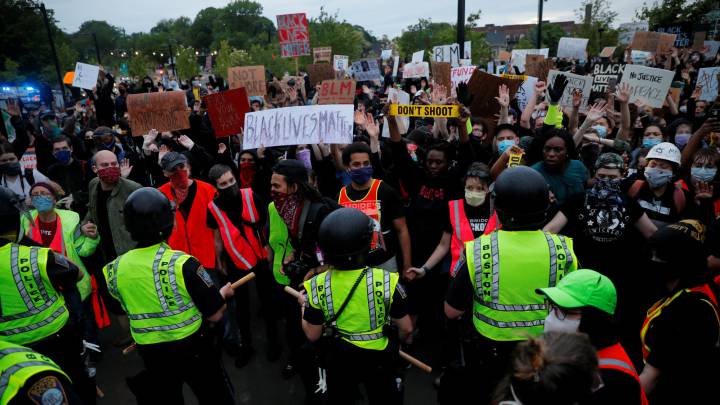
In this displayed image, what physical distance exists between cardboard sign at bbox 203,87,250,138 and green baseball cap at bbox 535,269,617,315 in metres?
4.90

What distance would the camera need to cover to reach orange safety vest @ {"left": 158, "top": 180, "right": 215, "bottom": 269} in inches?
181

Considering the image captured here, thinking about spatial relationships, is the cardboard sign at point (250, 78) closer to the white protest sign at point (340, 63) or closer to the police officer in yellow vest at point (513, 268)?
the white protest sign at point (340, 63)

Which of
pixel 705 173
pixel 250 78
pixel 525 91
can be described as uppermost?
pixel 250 78

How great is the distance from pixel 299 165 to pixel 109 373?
2884mm

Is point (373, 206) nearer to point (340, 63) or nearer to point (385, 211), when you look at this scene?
point (385, 211)

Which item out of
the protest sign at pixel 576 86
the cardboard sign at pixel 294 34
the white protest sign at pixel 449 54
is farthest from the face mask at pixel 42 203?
the cardboard sign at pixel 294 34

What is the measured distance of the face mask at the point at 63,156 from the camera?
608 cm

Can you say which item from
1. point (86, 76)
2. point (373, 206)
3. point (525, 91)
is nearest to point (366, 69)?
point (525, 91)

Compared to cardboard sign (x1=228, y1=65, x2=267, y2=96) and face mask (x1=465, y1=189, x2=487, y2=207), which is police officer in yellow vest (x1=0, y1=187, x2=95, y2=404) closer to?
face mask (x1=465, y1=189, x2=487, y2=207)

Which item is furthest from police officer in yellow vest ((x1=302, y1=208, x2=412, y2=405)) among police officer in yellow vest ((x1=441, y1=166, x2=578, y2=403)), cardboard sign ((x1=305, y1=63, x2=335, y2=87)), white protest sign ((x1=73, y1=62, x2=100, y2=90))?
cardboard sign ((x1=305, y1=63, x2=335, y2=87))

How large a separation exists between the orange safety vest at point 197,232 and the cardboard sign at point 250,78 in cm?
523

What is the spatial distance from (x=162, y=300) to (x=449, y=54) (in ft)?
30.1

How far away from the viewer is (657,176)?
13.4 feet

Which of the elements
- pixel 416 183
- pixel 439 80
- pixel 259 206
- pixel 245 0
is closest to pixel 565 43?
pixel 439 80
